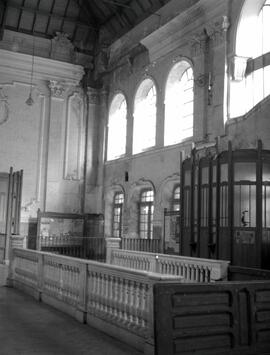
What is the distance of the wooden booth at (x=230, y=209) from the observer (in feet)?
31.3

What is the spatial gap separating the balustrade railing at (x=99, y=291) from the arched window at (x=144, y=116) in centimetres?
876

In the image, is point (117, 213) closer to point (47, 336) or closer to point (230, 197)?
point (230, 197)

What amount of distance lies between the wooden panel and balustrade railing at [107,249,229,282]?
3.00 m

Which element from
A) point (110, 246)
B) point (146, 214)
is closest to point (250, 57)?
point (110, 246)

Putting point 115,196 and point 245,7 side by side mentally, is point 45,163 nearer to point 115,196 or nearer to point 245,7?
point 115,196

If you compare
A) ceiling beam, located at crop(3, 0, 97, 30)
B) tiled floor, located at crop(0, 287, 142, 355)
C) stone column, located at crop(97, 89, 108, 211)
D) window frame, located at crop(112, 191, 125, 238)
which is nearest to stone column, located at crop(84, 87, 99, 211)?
stone column, located at crop(97, 89, 108, 211)

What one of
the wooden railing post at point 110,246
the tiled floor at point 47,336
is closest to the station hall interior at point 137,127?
the wooden railing post at point 110,246

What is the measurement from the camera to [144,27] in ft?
56.7

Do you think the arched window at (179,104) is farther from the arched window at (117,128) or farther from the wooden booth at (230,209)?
the wooden booth at (230,209)

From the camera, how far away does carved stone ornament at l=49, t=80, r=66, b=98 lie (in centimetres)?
1953

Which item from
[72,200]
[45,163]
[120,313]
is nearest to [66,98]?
[45,163]

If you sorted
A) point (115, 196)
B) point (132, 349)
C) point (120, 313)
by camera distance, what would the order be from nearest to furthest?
point (132, 349)
point (120, 313)
point (115, 196)

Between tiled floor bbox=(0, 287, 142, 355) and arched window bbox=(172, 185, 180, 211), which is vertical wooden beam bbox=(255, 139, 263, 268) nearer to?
tiled floor bbox=(0, 287, 142, 355)

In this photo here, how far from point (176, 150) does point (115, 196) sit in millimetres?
5003
